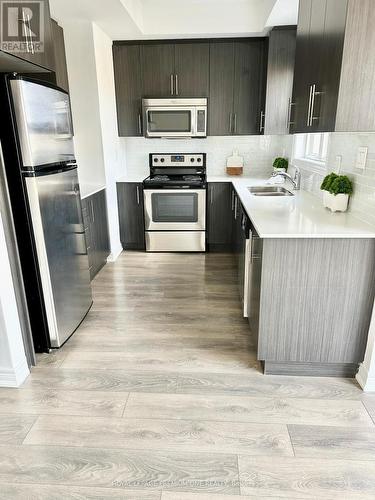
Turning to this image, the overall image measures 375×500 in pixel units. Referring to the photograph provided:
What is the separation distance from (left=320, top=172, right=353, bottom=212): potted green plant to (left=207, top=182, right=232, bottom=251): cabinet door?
1805 millimetres

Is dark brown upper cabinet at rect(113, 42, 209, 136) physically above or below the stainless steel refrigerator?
above

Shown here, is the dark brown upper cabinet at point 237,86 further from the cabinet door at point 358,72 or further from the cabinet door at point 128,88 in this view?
the cabinet door at point 358,72

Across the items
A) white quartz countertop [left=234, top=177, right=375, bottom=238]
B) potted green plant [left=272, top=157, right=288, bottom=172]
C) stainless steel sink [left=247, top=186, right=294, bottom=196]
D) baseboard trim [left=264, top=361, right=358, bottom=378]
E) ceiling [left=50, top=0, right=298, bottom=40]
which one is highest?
ceiling [left=50, top=0, right=298, bottom=40]

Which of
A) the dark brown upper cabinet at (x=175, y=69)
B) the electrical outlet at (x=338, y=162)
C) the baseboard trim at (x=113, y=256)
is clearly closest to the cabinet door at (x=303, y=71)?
the electrical outlet at (x=338, y=162)

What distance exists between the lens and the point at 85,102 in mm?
3531

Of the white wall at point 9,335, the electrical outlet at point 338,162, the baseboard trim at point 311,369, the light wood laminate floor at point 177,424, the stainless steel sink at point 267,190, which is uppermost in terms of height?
the electrical outlet at point 338,162

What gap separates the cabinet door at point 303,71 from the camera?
6.97 ft

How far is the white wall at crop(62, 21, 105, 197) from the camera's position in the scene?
3.35 metres

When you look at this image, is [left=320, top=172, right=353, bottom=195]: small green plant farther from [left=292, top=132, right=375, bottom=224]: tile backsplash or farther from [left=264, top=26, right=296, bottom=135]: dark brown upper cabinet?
[left=264, top=26, right=296, bottom=135]: dark brown upper cabinet

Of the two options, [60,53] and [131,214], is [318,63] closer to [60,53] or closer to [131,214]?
[60,53]

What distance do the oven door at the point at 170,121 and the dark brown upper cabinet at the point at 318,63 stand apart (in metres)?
1.70

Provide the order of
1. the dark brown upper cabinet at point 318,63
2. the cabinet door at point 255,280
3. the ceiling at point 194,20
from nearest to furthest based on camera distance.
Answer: the dark brown upper cabinet at point 318,63 < the cabinet door at point 255,280 < the ceiling at point 194,20

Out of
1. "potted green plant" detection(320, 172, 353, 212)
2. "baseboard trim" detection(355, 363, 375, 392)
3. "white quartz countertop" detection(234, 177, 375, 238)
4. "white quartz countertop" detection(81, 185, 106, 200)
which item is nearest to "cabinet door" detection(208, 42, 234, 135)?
"white quartz countertop" detection(81, 185, 106, 200)

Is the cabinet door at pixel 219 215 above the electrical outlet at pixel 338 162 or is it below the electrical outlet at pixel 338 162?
below
